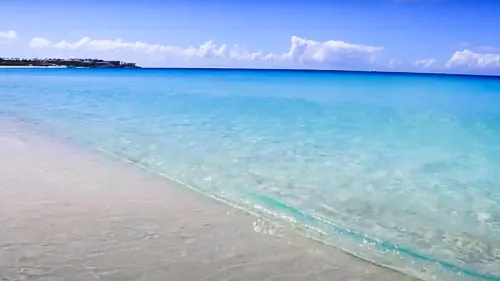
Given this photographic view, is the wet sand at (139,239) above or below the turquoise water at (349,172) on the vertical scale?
above

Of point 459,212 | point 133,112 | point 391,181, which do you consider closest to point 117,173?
point 391,181

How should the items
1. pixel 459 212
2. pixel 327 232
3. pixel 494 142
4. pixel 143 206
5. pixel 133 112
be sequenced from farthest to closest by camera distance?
pixel 133 112 → pixel 494 142 → pixel 459 212 → pixel 143 206 → pixel 327 232

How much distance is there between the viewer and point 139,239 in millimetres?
4477

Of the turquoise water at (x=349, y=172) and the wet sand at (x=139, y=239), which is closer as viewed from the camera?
the wet sand at (x=139, y=239)

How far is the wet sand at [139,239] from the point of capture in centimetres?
384

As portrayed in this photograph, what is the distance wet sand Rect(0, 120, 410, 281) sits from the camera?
3840mm

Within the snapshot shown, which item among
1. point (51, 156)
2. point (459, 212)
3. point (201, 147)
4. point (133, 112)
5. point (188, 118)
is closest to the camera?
point (459, 212)

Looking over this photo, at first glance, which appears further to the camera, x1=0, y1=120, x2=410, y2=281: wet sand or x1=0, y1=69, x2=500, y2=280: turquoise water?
x1=0, y1=69, x2=500, y2=280: turquoise water

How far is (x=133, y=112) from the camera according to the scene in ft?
54.9

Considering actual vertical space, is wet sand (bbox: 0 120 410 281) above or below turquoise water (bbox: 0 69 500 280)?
above

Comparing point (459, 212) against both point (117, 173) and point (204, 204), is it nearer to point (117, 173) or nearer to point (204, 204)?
point (204, 204)

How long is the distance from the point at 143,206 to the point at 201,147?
4242mm

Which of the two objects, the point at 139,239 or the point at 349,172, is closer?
the point at 139,239

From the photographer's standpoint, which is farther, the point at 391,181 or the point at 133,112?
the point at 133,112
